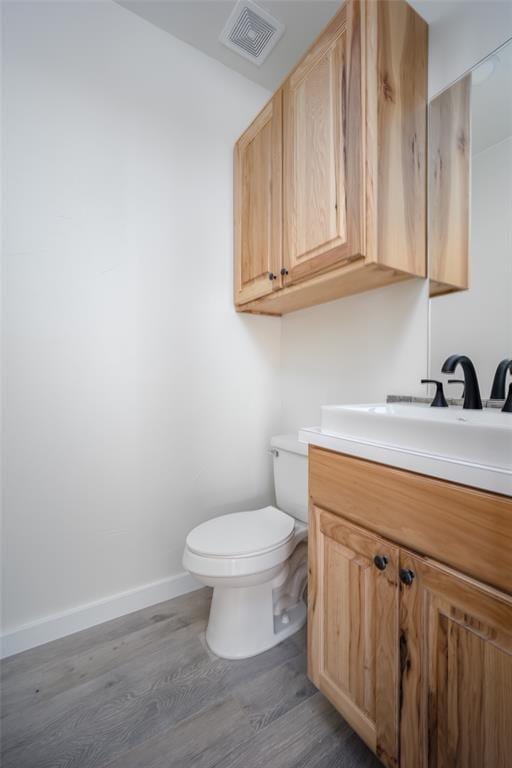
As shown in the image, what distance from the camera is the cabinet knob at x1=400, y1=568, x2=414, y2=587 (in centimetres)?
66

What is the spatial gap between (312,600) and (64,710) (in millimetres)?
843

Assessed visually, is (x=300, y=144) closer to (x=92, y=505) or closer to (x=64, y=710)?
(x=92, y=505)

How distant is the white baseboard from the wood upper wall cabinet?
146cm

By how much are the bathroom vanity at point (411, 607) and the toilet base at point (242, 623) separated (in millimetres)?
327

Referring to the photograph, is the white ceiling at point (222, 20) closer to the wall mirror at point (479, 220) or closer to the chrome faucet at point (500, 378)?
the wall mirror at point (479, 220)

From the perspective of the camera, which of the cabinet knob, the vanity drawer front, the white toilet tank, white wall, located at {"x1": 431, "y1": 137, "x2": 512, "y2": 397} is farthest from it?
the white toilet tank

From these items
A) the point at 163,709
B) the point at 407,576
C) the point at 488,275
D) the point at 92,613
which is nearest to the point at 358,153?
the point at 488,275

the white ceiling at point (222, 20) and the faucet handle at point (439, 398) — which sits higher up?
the white ceiling at point (222, 20)

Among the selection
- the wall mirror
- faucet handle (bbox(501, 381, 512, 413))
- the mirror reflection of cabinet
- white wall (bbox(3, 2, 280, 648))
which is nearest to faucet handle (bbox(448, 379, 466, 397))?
the wall mirror

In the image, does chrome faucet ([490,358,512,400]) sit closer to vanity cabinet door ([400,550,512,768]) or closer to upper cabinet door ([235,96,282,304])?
vanity cabinet door ([400,550,512,768])

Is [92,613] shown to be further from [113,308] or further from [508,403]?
[508,403]

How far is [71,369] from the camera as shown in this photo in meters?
1.27

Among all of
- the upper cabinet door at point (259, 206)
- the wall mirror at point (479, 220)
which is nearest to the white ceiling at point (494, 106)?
the wall mirror at point (479, 220)

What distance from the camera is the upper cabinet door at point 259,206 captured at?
52.4 inches
